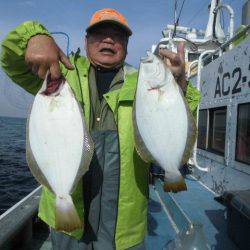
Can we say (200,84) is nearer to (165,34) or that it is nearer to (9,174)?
(165,34)

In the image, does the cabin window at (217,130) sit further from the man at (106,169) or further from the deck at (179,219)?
the man at (106,169)

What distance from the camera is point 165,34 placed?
1187cm

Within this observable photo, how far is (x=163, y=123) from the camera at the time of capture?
2111 mm

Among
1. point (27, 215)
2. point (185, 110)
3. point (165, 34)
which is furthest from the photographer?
point (165, 34)

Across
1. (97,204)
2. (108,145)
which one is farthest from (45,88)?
(97,204)

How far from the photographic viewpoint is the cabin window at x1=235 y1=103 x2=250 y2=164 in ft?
16.9

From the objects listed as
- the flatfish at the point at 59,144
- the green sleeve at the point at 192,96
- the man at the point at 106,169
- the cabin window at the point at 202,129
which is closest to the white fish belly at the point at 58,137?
the flatfish at the point at 59,144

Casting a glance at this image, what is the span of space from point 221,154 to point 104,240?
→ 4.25 metres

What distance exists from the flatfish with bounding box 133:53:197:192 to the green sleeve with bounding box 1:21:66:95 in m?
0.66

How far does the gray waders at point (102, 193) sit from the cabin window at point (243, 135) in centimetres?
323

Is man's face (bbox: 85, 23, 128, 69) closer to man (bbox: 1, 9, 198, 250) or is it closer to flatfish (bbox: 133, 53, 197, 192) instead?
man (bbox: 1, 9, 198, 250)

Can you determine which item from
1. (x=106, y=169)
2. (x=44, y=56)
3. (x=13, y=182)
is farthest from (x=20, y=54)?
(x=13, y=182)

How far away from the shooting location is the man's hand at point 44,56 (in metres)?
1.96

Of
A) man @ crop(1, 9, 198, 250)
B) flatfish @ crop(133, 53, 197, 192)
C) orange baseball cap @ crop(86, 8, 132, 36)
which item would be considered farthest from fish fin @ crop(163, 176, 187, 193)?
orange baseball cap @ crop(86, 8, 132, 36)
